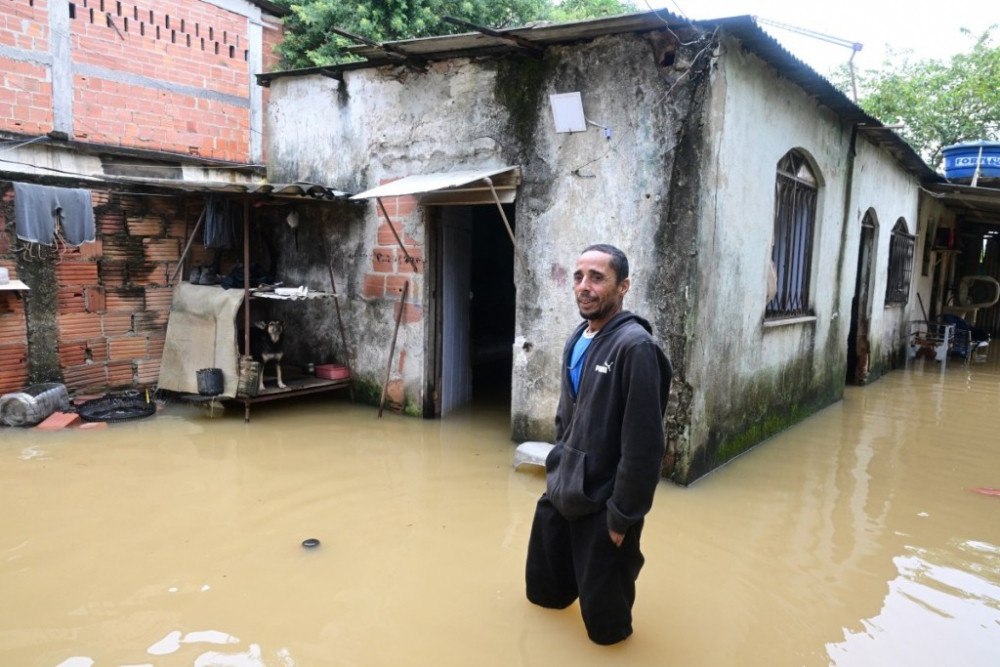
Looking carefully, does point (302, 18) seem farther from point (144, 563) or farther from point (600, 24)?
point (144, 563)

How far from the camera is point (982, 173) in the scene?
1023 centimetres

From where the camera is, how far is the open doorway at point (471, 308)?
6.68 metres

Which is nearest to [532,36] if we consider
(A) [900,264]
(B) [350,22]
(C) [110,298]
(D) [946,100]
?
(C) [110,298]

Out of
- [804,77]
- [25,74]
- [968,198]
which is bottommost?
[968,198]

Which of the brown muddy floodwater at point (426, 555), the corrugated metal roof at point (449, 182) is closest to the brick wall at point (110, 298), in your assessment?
the brown muddy floodwater at point (426, 555)

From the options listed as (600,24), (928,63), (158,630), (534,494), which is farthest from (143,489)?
(928,63)

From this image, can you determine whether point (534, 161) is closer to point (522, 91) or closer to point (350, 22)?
point (522, 91)

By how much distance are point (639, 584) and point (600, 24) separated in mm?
3915

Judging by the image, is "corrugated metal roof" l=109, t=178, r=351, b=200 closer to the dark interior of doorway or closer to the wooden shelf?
the wooden shelf

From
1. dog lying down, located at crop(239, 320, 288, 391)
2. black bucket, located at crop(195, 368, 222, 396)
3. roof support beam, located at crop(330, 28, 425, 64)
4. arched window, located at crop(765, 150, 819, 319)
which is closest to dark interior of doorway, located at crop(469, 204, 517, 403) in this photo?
roof support beam, located at crop(330, 28, 425, 64)

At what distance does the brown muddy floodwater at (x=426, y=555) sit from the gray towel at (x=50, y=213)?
1.87 m

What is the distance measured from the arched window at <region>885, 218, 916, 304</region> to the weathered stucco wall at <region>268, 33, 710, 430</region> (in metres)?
6.96

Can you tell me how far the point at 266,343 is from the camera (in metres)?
6.64

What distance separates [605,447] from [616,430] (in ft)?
0.27
